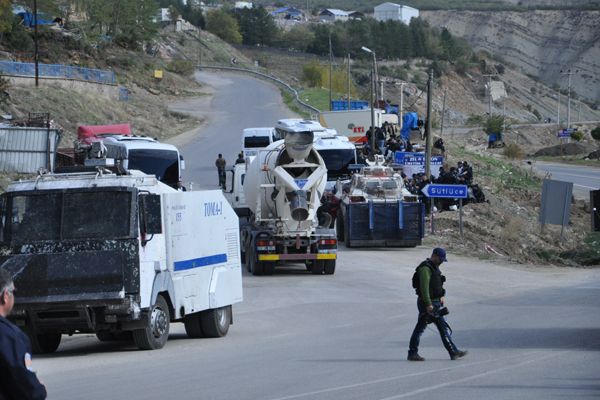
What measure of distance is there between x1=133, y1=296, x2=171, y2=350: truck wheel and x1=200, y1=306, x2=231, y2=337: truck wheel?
158cm

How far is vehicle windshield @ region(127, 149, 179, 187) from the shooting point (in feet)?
128

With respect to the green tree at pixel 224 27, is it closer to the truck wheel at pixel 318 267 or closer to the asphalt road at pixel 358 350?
the truck wheel at pixel 318 267

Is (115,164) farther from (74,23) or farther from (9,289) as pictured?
(74,23)

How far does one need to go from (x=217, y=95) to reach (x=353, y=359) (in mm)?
85921

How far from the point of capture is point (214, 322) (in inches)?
742

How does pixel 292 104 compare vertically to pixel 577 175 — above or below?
above

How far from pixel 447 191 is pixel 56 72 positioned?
41060mm

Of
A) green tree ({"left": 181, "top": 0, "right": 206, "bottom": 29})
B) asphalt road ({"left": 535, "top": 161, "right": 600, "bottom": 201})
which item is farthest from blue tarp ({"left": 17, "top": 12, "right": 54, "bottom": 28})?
green tree ({"left": 181, "top": 0, "right": 206, "bottom": 29})

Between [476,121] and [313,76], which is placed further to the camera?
[476,121]

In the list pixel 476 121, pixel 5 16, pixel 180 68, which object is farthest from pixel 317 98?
pixel 476 121

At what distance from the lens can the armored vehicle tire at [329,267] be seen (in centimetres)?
2953

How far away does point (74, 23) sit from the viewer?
346 feet

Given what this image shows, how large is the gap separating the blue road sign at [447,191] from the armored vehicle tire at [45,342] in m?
20.3

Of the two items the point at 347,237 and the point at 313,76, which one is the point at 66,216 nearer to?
the point at 347,237
